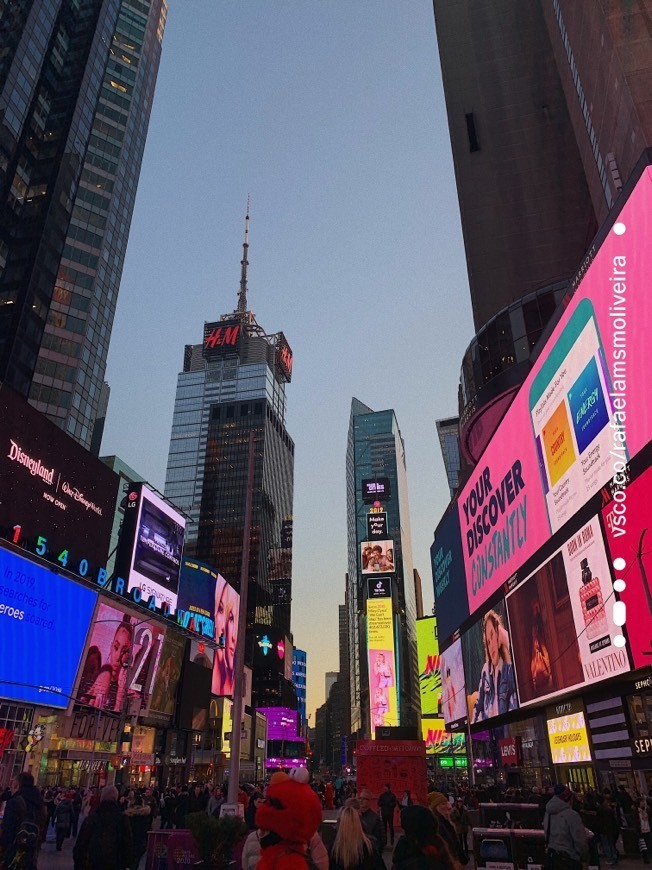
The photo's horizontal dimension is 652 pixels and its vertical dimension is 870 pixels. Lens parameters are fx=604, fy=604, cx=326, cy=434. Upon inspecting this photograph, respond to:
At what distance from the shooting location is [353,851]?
6027 millimetres

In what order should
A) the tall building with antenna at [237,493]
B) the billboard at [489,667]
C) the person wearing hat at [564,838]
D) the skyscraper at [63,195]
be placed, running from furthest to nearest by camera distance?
the tall building with antenna at [237,493]
the skyscraper at [63,195]
the billboard at [489,667]
the person wearing hat at [564,838]

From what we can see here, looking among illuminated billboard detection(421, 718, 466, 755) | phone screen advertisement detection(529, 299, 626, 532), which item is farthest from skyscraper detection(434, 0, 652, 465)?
illuminated billboard detection(421, 718, 466, 755)

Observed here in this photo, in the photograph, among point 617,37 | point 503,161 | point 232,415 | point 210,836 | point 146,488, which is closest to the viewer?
point 210,836

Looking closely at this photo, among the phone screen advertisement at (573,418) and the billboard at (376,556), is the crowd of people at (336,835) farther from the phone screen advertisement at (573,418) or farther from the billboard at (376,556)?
the billboard at (376,556)

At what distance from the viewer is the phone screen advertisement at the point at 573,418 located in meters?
20.1

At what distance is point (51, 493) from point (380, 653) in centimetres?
11166

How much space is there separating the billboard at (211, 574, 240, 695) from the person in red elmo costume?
64.5 meters

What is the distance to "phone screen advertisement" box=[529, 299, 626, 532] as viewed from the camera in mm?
20062

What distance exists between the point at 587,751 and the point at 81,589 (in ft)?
97.7

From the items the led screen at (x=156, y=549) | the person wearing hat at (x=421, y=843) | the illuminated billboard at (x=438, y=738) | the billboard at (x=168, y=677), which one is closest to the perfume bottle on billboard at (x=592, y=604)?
the person wearing hat at (x=421, y=843)

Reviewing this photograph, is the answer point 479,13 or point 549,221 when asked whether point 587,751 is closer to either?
point 549,221

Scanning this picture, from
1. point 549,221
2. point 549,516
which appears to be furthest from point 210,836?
point 549,221

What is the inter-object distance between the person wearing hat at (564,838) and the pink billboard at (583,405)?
1108 cm

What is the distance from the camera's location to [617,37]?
91.7 ft
